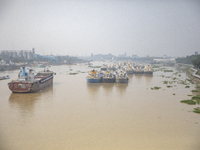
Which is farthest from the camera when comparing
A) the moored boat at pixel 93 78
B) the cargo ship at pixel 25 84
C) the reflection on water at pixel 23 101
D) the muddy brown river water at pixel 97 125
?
the moored boat at pixel 93 78

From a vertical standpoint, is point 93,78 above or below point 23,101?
above

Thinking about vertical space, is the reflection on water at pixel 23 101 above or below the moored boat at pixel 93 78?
below

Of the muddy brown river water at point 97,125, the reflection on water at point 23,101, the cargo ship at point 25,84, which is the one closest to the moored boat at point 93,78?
the cargo ship at point 25,84

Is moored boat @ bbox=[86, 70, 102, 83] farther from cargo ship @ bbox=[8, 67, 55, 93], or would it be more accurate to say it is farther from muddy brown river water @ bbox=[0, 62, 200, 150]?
muddy brown river water @ bbox=[0, 62, 200, 150]

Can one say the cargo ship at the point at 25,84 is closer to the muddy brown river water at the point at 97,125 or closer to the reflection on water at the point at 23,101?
the reflection on water at the point at 23,101

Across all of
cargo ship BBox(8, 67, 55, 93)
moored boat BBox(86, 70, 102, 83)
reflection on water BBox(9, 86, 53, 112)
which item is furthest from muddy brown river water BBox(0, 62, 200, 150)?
moored boat BBox(86, 70, 102, 83)

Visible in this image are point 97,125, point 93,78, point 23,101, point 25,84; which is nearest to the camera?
point 97,125

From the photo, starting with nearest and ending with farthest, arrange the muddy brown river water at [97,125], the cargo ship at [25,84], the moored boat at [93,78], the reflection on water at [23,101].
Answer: the muddy brown river water at [97,125] < the reflection on water at [23,101] < the cargo ship at [25,84] < the moored boat at [93,78]

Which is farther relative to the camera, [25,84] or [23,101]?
Result: [25,84]

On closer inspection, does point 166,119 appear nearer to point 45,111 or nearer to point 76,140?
point 76,140

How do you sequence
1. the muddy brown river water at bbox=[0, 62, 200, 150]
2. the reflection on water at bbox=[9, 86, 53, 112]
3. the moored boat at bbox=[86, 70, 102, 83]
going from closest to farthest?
1. the muddy brown river water at bbox=[0, 62, 200, 150]
2. the reflection on water at bbox=[9, 86, 53, 112]
3. the moored boat at bbox=[86, 70, 102, 83]

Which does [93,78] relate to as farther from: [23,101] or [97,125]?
[97,125]

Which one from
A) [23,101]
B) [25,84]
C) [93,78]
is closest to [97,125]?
[23,101]
